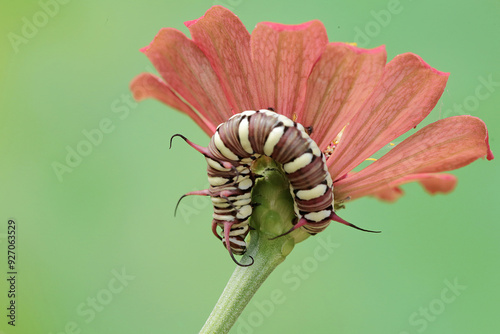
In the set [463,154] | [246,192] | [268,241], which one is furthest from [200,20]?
[463,154]

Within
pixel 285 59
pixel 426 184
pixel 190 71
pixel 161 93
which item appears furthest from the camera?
pixel 426 184

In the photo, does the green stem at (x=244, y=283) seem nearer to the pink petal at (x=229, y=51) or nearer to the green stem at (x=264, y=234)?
the green stem at (x=264, y=234)

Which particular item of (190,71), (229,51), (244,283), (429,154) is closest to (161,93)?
(190,71)

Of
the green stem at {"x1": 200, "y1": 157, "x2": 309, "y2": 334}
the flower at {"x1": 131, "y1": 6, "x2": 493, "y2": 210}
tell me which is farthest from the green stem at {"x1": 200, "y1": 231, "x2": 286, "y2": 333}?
the flower at {"x1": 131, "y1": 6, "x2": 493, "y2": 210}

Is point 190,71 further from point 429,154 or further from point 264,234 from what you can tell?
point 429,154

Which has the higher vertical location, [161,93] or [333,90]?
[161,93]

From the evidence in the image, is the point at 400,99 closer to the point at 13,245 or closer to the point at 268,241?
the point at 268,241

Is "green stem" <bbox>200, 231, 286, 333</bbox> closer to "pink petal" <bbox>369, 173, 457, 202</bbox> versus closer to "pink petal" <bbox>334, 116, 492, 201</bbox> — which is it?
"pink petal" <bbox>334, 116, 492, 201</bbox>
